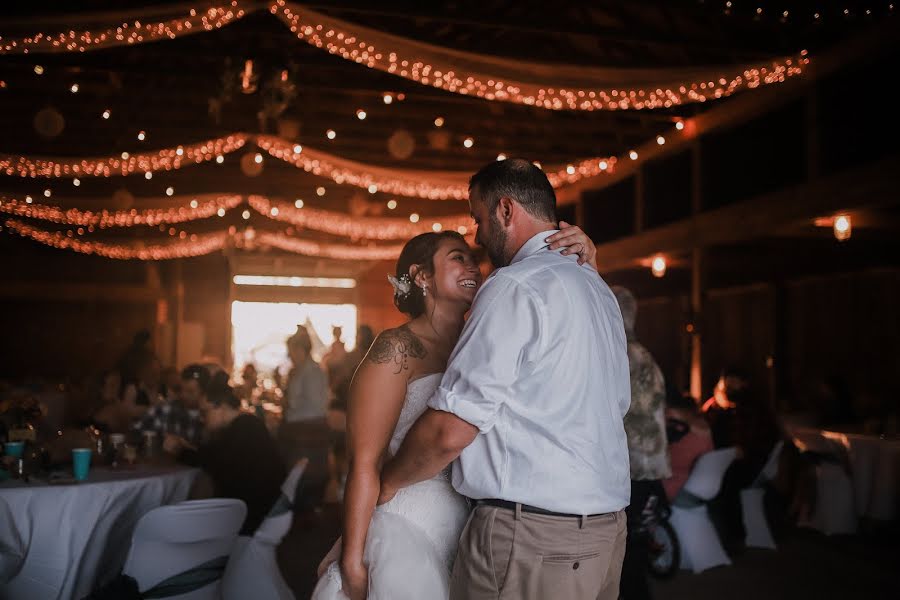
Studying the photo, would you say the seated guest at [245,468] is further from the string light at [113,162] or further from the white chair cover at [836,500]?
the white chair cover at [836,500]

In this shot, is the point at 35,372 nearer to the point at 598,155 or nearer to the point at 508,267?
the point at 598,155

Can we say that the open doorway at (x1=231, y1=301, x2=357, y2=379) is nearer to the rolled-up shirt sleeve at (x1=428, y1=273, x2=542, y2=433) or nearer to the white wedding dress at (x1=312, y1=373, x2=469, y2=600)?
the white wedding dress at (x1=312, y1=373, x2=469, y2=600)

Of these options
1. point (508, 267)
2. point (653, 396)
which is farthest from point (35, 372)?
point (508, 267)

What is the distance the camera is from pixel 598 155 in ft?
35.0

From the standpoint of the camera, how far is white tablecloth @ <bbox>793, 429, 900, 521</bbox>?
6.28 metres

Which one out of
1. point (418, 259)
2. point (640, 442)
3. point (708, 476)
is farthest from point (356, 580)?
point (708, 476)

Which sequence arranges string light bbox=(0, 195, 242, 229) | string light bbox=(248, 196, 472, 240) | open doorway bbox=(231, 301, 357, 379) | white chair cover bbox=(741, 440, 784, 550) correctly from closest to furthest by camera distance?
white chair cover bbox=(741, 440, 784, 550) → string light bbox=(0, 195, 242, 229) → string light bbox=(248, 196, 472, 240) → open doorway bbox=(231, 301, 357, 379)

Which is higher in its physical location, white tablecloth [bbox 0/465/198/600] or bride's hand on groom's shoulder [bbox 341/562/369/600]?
bride's hand on groom's shoulder [bbox 341/562/369/600]

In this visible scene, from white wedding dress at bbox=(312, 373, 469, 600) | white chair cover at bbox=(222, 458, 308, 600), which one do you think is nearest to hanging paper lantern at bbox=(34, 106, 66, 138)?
white chair cover at bbox=(222, 458, 308, 600)

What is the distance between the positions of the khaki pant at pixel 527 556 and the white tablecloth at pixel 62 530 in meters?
2.46

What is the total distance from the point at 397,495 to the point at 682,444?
3.84 meters

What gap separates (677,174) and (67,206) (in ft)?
22.9

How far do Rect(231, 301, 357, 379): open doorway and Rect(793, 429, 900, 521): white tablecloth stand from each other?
16357 millimetres

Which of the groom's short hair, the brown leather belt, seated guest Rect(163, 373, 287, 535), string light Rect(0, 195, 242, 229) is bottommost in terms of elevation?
seated guest Rect(163, 373, 287, 535)
